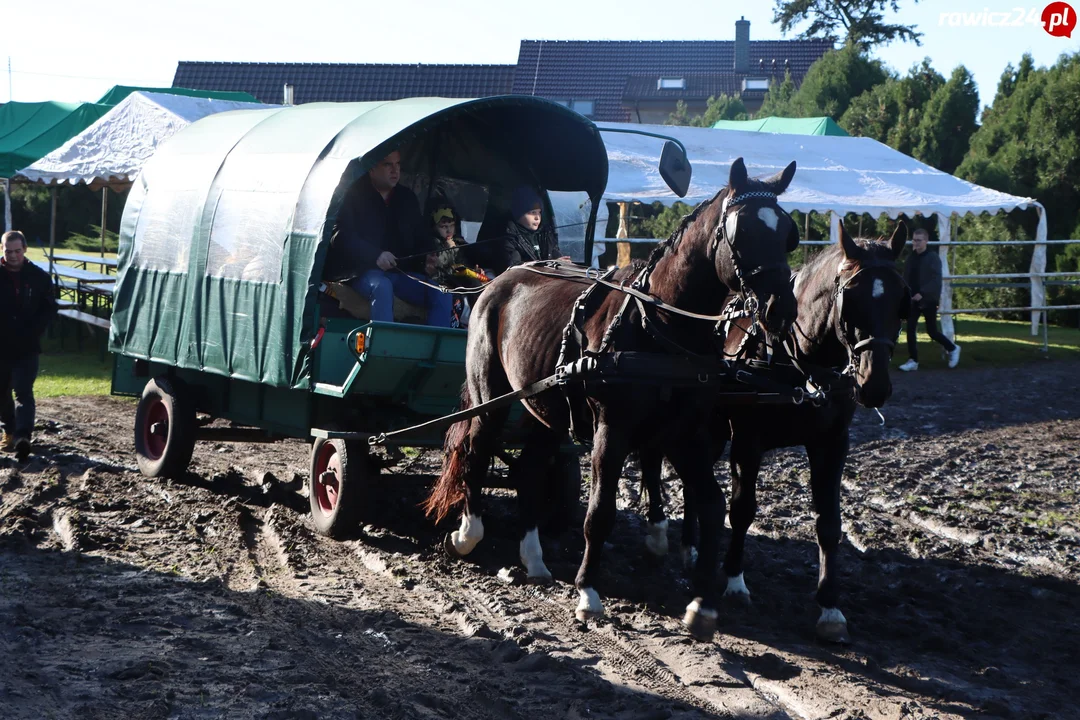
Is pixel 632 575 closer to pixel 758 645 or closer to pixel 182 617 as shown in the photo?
pixel 758 645

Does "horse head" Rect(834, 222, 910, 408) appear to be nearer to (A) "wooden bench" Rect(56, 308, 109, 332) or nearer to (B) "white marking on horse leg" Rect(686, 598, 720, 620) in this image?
(B) "white marking on horse leg" Rect(686, 598, 720, 620)

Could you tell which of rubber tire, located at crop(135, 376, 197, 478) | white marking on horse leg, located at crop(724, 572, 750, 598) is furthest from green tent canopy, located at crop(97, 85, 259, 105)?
white marking on horse leg, located at crop(724, 572, 750, 598)

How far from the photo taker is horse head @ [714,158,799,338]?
4.45 metres

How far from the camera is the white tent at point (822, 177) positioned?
50.9 feet

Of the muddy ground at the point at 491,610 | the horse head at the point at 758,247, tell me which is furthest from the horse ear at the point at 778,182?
the muddy ground at the point at 491,610

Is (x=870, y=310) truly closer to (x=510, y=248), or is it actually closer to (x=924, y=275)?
(x=510, y=248)

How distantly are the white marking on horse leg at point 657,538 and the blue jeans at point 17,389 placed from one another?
5304 mm

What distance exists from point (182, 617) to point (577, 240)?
461 centimetres

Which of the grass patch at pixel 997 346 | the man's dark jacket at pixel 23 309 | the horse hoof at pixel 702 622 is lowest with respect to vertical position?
the horse hoof at pixel 702 622

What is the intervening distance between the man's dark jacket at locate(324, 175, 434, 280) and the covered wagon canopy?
333mm

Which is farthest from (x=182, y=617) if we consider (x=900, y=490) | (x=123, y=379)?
(x=900, y=490)

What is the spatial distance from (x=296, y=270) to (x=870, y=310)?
3350 millimetres

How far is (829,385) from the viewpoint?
205 inches

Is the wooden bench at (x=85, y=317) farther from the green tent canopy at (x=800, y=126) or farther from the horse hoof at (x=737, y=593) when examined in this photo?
the green tent canopy at (x=800, y=126)
